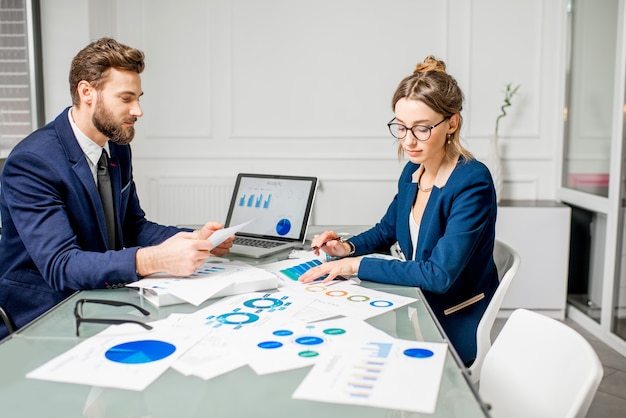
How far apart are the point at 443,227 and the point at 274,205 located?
0.85m

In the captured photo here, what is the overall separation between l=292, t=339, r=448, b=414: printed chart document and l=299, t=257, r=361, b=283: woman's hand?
0.52 meters

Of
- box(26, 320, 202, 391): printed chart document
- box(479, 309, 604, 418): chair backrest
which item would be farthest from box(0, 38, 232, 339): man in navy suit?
box(479, 309, 604, 418): chair backrest

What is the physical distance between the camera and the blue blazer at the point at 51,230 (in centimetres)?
174

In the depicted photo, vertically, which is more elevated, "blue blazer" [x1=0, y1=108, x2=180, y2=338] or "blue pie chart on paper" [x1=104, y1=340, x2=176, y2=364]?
"blue blazer" [x1=0, y1=108, x2=180, y2=338]

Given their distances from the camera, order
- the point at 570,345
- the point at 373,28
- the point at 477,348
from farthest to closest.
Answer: the point at 373,28, the point at 477,348, the point at 570,345

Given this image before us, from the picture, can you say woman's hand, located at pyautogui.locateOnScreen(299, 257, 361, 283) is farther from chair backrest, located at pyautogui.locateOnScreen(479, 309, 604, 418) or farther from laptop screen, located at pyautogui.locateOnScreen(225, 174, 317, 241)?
laptop screen, located at pyautogui.locateOnScreen(225, 174, 317, 241)

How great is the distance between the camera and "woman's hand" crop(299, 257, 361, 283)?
1830mm

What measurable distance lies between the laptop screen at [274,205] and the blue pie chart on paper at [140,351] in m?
1.25

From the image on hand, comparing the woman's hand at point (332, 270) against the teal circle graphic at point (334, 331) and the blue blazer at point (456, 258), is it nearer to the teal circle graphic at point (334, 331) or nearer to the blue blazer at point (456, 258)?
the blue blazer at point (456, 258)

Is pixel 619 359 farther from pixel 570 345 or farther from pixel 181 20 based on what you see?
pixel 181 20

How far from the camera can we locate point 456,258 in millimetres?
1845

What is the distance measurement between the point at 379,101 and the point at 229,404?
363 centimetres

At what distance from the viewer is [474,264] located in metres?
2.02

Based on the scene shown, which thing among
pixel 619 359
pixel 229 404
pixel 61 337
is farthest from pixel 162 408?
pixel 619 359
